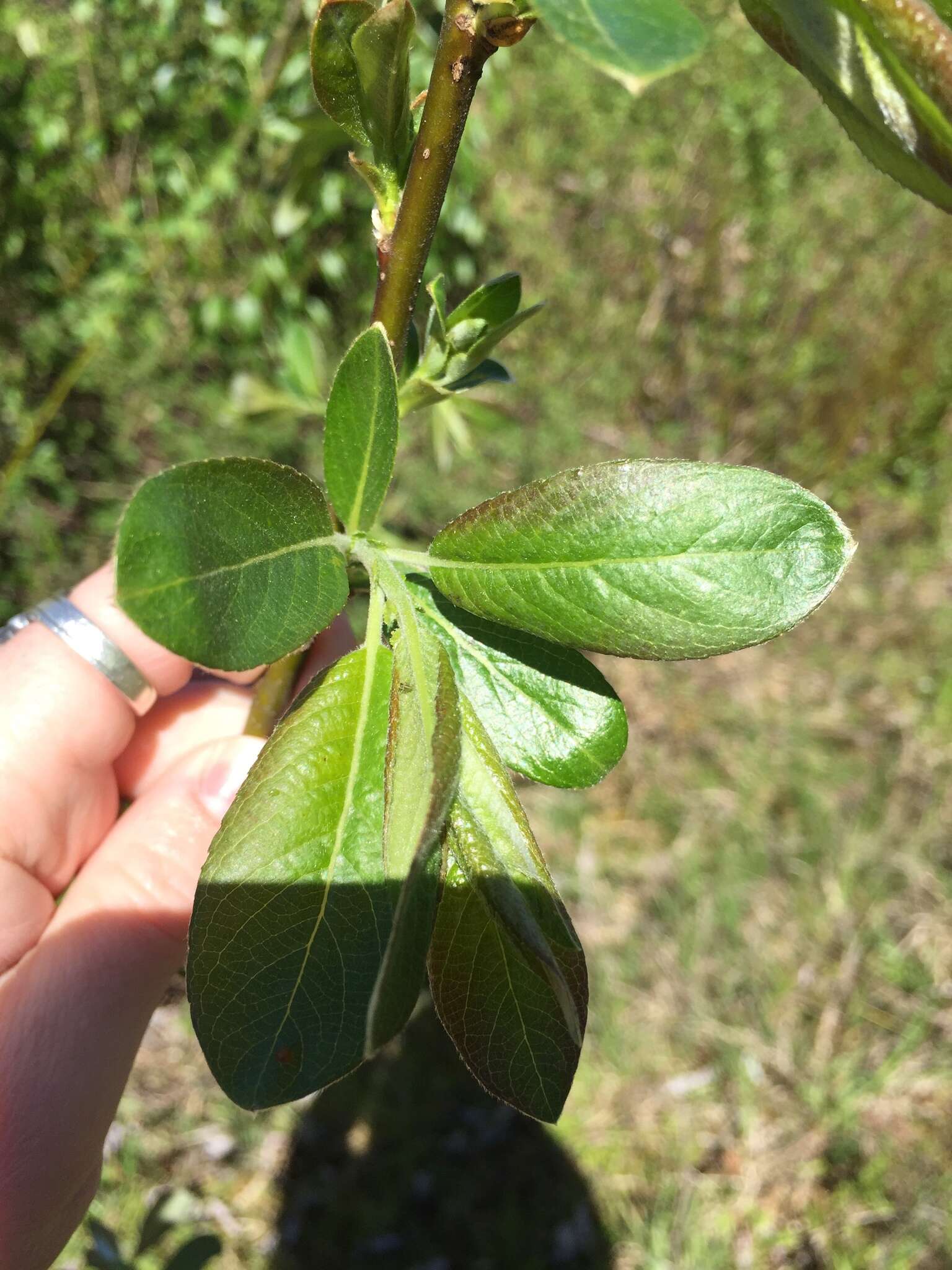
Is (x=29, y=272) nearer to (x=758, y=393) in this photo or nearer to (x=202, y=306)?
(x=202, y=306)

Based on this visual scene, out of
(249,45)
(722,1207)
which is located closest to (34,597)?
(249,45)

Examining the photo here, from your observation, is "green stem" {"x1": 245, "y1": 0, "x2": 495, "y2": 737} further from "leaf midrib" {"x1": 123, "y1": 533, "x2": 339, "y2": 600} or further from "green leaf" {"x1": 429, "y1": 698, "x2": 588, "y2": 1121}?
"green leaf" {"x1": 429, "y1": 698, "x2": 588, "y2": 1121}

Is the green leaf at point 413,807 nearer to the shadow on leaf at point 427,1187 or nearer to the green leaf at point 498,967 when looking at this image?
the green leaf at point 498,967

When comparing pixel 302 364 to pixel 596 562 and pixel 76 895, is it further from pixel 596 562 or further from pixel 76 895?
pixel 596 562

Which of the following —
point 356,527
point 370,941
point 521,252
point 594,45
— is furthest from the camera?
point 521,252

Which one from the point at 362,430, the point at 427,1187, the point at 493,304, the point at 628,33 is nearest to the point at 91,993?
the point at 362,430

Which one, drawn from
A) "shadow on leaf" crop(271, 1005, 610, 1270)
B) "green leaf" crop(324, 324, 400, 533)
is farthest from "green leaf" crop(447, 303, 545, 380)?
"shadow on leaf" crop(271, 1005, 610, 1270)
